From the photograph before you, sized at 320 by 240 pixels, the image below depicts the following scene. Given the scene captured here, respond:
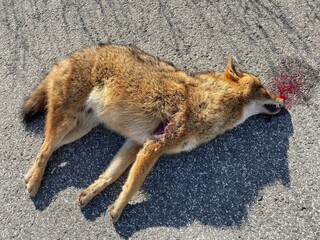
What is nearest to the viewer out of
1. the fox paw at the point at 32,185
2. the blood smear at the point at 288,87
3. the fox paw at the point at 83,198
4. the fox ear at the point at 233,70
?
the fox paw at the point at 83,198

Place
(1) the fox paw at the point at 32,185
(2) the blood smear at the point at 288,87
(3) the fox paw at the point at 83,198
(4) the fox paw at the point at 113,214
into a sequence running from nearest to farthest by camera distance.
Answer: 1. (4) the fox paw at the point at 113,214
2. (3) the fox paw at the point at 83,198
3. (1) the fox paw at the point at 32,185
4. (2) the blood smear at the point at 288,87

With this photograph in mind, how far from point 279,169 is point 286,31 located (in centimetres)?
198

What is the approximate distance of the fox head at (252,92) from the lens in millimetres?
4570

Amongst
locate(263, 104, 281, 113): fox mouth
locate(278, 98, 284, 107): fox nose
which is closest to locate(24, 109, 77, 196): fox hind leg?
locate(263, 104, 281, 113): fox mouth

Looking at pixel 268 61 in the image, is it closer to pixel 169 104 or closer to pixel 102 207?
pixel 169 104

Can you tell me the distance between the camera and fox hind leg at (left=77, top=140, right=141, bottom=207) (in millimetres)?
4332

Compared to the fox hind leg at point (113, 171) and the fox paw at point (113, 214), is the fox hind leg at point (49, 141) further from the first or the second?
the fox paw at point (113, 214)

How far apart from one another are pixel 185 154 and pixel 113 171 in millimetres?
909

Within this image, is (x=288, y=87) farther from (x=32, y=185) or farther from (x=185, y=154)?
(x=32, y=185)

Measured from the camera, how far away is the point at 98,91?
4559 millimetres

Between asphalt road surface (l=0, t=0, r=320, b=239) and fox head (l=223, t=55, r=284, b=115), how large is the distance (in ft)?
0.56

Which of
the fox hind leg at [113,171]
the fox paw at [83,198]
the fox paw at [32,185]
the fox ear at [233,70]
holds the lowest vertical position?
the fox paw at [32,185]

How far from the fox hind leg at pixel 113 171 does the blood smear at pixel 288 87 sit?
1.98 meters

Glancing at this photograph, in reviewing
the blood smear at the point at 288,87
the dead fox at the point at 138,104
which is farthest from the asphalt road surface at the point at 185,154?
the dead fox at the point at 138,104
